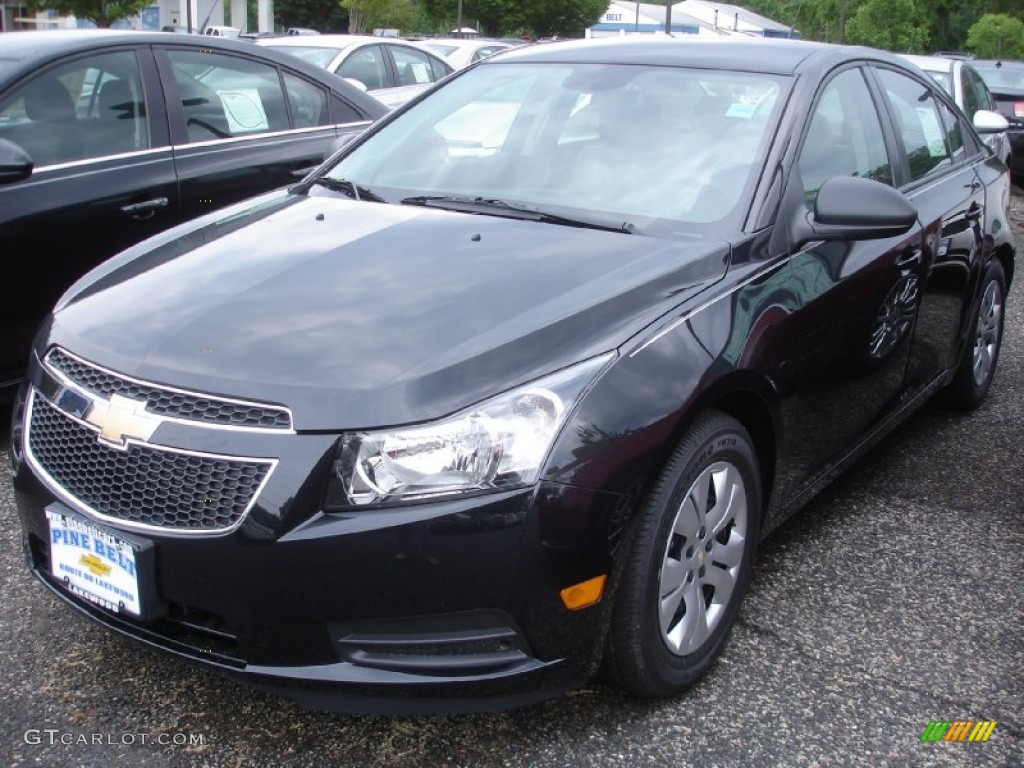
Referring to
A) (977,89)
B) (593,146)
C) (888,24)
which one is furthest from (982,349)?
(888,24)

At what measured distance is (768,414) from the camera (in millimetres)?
2982

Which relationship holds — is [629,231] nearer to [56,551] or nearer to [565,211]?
[565,211]

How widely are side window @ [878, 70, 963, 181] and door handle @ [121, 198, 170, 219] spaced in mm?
2833

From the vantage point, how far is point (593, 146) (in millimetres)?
3395

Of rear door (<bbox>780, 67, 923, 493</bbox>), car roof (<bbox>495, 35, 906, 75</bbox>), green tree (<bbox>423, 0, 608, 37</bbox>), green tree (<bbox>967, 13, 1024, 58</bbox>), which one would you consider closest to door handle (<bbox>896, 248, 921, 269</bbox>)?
rear door (<bbox>780, 67, 923, 493</bbox>)

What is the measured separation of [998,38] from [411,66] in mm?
48096

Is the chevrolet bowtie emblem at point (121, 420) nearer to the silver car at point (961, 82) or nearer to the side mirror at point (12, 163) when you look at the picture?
the side mirror at point (12, 163)

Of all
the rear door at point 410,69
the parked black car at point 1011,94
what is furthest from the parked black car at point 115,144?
the parked black car at point 1011,94

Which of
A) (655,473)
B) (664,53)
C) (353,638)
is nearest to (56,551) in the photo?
(353,638)

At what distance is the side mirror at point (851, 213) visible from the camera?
308cm

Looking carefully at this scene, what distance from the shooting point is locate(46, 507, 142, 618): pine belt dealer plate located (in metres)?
2.35

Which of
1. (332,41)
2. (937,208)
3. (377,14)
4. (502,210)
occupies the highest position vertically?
(377,14)

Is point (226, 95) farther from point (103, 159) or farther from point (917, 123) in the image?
point (917, 123)

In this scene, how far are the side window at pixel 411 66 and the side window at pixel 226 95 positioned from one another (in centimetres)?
546
